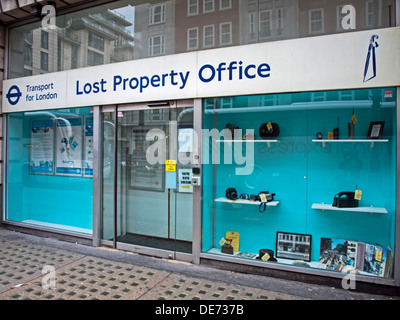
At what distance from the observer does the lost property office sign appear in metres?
3.93

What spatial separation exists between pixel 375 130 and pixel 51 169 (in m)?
5.83

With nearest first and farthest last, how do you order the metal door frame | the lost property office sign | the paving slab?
the paving slab
the lost property office sign
the metal door frame

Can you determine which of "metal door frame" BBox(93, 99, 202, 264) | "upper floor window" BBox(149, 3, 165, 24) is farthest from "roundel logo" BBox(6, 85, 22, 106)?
"upper floor window" BBox(149, 3, 165, 24)

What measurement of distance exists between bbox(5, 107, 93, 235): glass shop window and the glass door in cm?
63

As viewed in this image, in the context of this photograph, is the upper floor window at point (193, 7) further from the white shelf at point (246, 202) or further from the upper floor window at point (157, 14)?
the white shelf at point (246, 202)

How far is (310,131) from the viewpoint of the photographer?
4.70 meters

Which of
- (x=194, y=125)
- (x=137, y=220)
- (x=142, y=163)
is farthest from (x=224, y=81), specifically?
(x=137, y=220)

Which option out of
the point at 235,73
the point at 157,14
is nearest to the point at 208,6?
the point at 157,14

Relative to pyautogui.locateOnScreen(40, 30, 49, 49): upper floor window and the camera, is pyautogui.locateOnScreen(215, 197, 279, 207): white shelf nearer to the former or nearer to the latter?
the camera

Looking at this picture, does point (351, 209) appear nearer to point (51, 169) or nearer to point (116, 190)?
point (116, 190)

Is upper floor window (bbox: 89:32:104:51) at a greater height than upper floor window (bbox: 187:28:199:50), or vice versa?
upper floor window (bbox: 89:32:104:51)

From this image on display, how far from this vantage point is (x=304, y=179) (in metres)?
4.77

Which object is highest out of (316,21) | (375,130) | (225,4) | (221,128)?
(225,4)

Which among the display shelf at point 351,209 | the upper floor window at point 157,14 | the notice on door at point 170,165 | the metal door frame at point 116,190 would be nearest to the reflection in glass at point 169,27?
the upper floor window at point 157,14
